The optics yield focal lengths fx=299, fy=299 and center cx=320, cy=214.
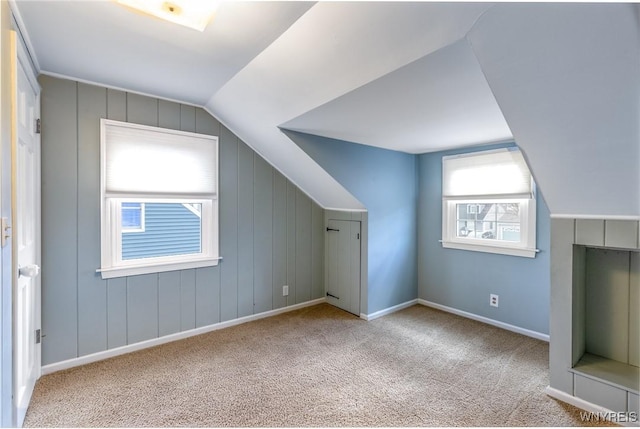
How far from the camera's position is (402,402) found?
189 cm

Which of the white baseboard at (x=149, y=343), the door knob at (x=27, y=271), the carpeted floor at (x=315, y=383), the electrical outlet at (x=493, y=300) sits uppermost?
the door knob at (x=27, y=271)

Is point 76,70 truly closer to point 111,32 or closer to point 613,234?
point 111,32

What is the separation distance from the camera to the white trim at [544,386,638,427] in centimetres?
174

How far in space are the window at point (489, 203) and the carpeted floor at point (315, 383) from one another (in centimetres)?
91

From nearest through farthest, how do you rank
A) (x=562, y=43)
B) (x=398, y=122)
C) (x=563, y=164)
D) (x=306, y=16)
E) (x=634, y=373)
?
(x=562, y=43)
(x=306, y=16)
(x=563, y=164)
(x=634, y=373)
(x=398, y=122)

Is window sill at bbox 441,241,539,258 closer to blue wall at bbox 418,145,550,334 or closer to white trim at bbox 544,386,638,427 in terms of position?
blue wall at bbox 418,145,550,334

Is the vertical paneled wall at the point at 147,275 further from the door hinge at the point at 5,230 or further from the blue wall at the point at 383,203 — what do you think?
the door hinge at the point at 5,230

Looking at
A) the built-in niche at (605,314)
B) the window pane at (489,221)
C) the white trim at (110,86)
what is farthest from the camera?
the window pane at (489,221)

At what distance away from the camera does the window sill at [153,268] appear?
241 cm

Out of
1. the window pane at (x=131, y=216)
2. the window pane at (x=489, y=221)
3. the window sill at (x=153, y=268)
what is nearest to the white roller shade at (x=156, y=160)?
the window pane at (x=131, y=216)

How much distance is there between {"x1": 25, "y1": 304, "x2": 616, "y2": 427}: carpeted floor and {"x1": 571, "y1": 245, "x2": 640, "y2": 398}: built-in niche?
33 cm

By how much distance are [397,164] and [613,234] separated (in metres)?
2.11

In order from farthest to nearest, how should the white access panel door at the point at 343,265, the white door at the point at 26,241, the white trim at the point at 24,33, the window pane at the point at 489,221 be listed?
the white access panel door at the point at 343,265
the window pane at the point at 489,221
the white door at the point at 26,241
the white trim at the point at 24,33

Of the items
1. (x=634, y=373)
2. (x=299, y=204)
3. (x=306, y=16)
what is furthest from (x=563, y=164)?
(x=299, y=204)
